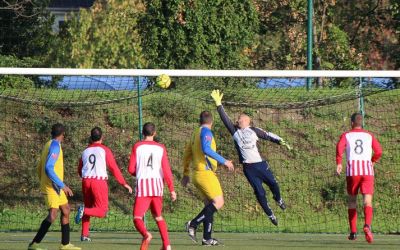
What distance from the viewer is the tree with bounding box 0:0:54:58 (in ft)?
107

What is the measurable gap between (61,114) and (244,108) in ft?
13.1

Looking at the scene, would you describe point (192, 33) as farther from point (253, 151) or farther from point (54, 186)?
point (54, 186)

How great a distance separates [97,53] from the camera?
4397 cm

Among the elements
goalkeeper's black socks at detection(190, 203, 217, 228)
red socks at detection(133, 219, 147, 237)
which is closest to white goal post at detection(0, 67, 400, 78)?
goalkeeper's black socks at detection(190, 203, 217, 228)

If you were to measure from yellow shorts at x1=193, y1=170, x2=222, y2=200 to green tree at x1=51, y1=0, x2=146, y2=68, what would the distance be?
23.1m

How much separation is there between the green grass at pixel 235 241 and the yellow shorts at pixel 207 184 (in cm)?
78

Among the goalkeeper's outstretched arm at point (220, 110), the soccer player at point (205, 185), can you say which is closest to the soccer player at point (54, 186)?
the soccer player at point (205, 185)

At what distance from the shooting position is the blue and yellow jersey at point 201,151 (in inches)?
695

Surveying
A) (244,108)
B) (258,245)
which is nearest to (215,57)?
(244,108)

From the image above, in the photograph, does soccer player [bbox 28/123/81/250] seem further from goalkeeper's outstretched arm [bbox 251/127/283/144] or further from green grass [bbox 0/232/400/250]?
goalkeeper's outstretched arm [bbox 251/127/283/144]

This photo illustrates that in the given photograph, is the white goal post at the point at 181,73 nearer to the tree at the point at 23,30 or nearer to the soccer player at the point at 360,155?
the soccer player at the point at 360,155

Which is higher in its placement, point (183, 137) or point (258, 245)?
point (183, 137)

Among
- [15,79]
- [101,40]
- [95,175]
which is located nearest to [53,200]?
[95,175]

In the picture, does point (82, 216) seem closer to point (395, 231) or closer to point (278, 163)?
point (395, 231)
